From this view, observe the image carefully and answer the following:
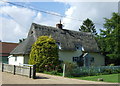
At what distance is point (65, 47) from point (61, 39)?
1991 millimetres

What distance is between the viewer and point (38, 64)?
20.1 meters

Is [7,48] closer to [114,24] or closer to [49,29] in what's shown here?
[49,29]

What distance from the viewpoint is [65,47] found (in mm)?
27672

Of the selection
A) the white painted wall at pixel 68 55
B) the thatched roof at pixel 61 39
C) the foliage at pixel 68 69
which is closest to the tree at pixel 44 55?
the foliage at pixel 68 69

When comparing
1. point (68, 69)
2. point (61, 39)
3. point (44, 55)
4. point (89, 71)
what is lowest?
point (89, 71)

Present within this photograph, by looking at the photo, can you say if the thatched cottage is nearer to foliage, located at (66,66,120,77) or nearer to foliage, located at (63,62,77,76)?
foliage, located at (66,66,120,77)

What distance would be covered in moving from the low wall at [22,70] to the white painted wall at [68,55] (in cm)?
1066

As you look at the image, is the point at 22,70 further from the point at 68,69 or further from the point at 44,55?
the point at 44,55

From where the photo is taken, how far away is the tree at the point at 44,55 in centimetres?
1998

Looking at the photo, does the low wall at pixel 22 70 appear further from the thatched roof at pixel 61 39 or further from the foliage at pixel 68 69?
the thatched roof at pixel 61 39

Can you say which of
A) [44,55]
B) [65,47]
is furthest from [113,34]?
[44,55]

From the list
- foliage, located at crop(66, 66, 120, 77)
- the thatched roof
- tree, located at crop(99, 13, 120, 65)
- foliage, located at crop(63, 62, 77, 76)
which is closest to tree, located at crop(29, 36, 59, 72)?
foliage, located at crop(63, 62, 77, 76)

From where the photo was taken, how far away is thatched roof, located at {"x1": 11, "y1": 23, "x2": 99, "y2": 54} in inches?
1059

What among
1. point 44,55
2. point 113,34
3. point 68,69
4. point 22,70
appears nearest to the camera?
point 22,70
